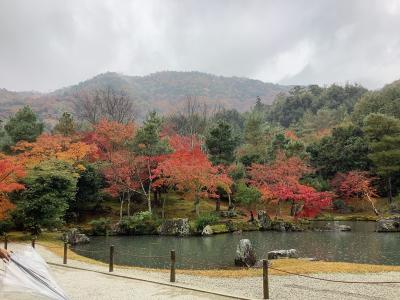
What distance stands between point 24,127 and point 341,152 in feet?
119

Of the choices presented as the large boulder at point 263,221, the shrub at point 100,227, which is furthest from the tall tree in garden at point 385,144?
the shrub at point 100,227

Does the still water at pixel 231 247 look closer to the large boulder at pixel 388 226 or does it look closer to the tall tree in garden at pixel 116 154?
the large boulder at pixel 388 226

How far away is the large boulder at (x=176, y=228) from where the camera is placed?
3033 centimetres

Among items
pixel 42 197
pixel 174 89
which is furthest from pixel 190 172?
pixel 174 89

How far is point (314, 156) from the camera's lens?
49938 mm

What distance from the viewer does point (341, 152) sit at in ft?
156

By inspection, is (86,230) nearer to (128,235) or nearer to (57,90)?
(128,235)

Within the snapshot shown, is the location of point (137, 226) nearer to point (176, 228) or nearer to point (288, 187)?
point (176, 228)

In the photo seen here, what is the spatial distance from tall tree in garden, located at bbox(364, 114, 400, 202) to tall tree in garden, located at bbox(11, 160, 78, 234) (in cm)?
3187

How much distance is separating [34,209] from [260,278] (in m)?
18.3

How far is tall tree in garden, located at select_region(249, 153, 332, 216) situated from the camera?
3550 centimetres

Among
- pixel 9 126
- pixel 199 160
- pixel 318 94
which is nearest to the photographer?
pixel 199 160

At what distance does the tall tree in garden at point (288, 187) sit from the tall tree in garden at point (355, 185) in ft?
15.5

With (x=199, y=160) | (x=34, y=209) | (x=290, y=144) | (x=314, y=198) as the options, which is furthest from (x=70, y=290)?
(x=290, y=144)
